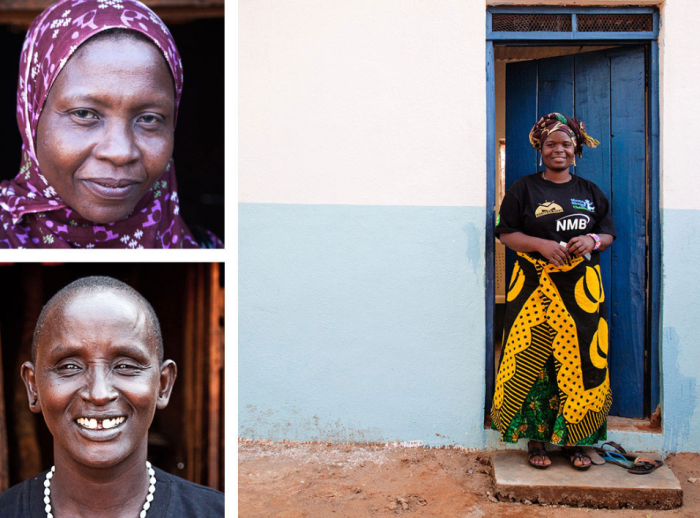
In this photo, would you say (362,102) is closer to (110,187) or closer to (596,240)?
(596,240)

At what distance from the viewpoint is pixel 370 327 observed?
3654 millimetres

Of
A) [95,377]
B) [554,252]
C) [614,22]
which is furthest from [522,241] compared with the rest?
[95,377]

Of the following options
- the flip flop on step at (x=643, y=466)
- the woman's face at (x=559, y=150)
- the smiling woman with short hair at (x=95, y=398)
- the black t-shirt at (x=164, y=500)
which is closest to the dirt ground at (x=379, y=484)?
the flip flop on step at (x=643, y=466)

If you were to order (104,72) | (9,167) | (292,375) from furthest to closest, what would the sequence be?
(292,375) → (9,167) → (104,72)

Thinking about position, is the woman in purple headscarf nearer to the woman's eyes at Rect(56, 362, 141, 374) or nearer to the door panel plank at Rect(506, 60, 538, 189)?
the woman's eyes at Rect(56, 362, 141, 374)

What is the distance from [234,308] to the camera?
159 cm

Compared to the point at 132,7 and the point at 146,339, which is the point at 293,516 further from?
the point at 132,7

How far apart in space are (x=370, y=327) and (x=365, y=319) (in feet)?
0.19

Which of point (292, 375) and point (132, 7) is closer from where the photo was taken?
point (132, 7)

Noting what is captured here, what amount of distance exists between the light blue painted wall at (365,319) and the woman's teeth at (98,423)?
1941 mm

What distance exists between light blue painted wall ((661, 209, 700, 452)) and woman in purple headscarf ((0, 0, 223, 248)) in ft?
9.53

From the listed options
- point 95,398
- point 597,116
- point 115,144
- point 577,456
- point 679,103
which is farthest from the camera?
point 597,116

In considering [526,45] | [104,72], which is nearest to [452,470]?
[526,45]

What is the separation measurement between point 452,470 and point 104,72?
110 inches
